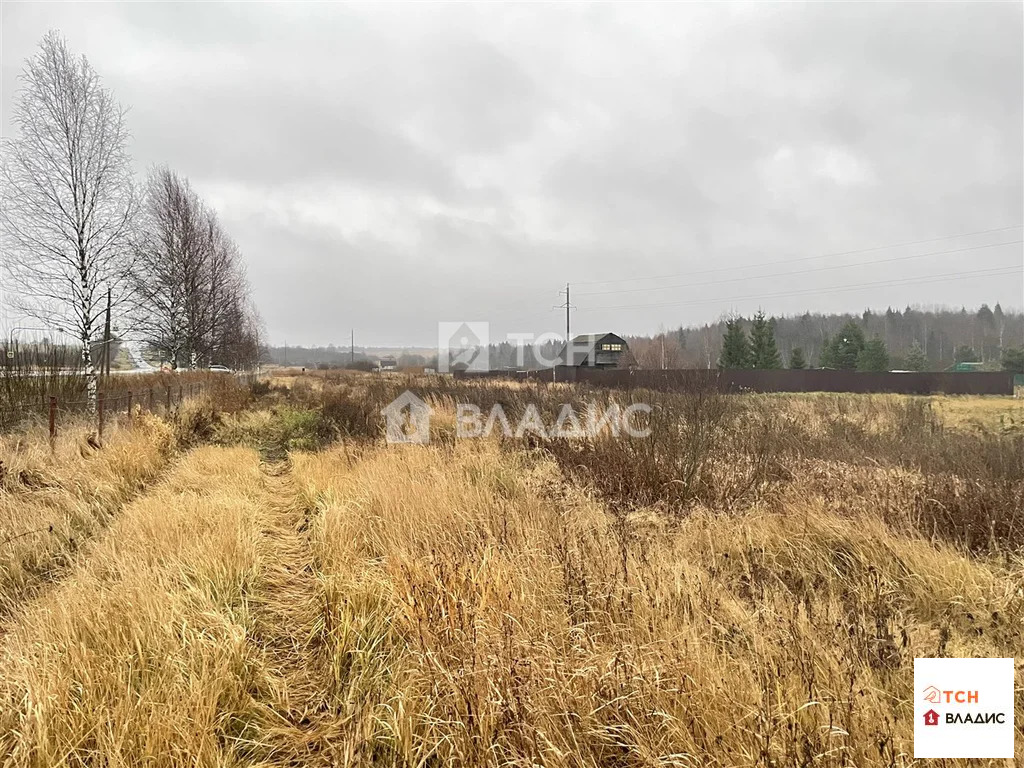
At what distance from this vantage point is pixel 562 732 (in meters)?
1.71

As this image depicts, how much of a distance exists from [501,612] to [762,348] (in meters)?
50.1

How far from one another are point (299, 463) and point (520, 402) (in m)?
5.66

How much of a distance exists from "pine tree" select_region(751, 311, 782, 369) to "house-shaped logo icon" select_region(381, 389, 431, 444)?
139ft

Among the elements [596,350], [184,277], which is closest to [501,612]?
[184,277]

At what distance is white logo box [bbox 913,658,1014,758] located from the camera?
5.18 ft

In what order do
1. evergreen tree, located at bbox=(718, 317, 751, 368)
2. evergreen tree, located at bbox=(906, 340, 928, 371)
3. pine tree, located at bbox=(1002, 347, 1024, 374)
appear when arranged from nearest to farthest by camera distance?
pine tree, located at bbox=(1002, 347, 1024, 374) → evergreen tree, located at bbox=(718, 317, 751, 368) → evergreen tree, located at bbox=(906, 340, 928, 371)

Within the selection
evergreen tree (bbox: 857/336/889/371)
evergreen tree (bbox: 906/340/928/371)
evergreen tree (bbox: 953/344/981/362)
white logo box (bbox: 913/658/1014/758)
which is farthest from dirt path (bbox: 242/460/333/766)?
evergreen tree (bbox: 953/344/981/362)

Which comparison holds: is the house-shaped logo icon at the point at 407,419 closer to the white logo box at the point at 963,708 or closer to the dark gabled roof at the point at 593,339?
the white logo box at the point at 963,708

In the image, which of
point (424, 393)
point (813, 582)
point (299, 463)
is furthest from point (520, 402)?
point (813, 582)

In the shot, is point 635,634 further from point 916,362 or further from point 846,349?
point 916,362

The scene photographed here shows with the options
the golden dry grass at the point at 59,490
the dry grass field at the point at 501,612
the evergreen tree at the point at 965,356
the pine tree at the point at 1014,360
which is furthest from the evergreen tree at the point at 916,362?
the golden dry grass at the point at 59,490

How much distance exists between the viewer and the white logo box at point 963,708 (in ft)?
5.18

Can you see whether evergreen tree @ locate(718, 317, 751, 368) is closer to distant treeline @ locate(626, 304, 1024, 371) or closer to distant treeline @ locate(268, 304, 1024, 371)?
distant treeline @ locate(268, 304, 1024, 371)

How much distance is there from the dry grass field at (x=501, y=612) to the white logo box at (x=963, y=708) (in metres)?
0.07
